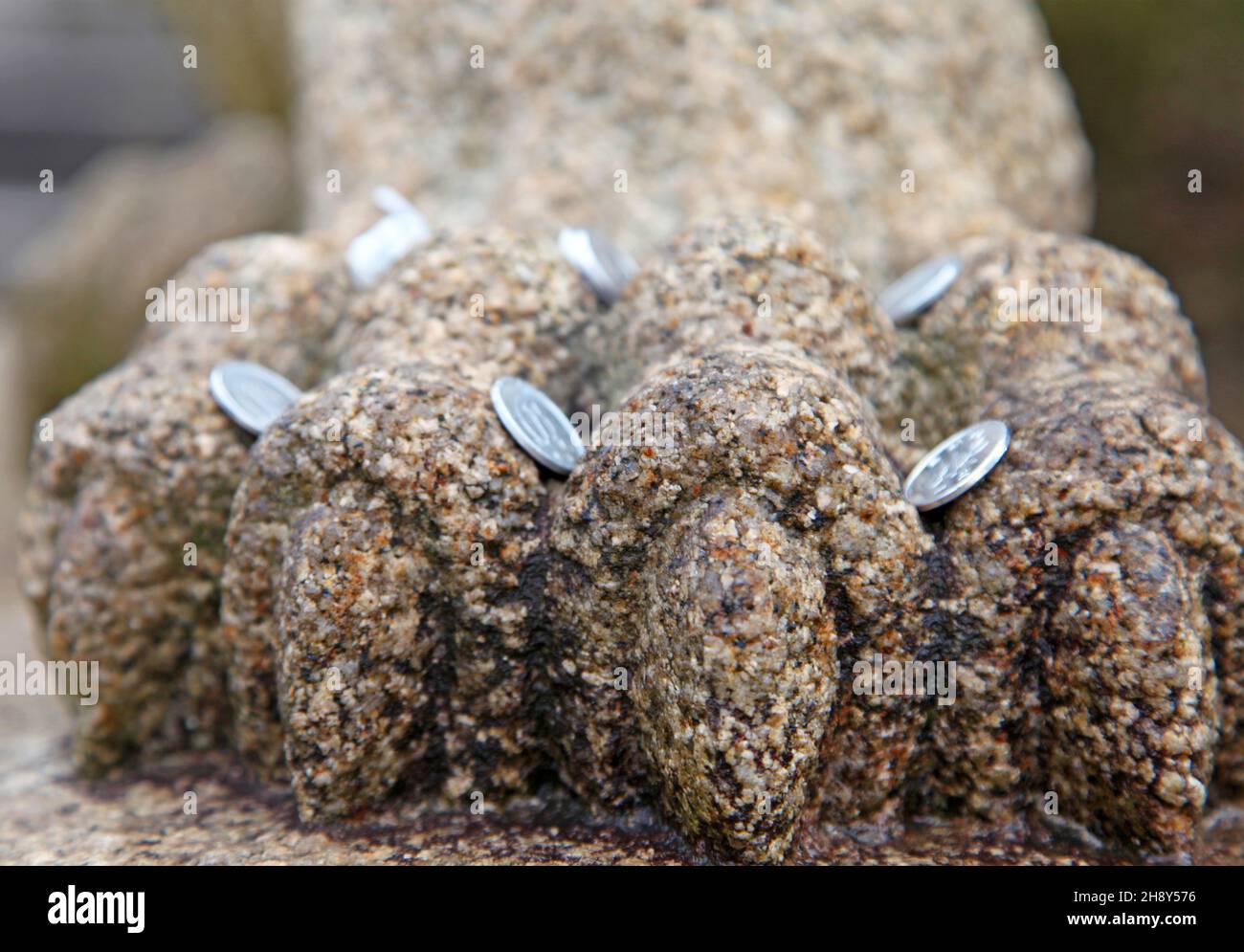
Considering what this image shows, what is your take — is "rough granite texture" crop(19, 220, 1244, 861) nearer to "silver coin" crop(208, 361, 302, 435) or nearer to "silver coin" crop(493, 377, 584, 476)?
"silver coin" crop(493, 377, 584, 476)

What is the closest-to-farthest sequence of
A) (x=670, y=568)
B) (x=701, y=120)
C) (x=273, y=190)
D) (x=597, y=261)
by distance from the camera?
(x=670, y=568) → (x=597, y=261) → (x=701, y=120) → (x=273, y=190)

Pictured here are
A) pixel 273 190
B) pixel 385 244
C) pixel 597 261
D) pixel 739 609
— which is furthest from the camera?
pixel 273 190

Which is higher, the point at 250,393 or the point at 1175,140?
the point at 1175,140

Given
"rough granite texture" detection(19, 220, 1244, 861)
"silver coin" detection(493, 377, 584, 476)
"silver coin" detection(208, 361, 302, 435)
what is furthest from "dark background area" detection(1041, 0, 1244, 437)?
"silver coin" detection(208, 361, 302, 435)

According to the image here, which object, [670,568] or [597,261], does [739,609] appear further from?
[597,261]

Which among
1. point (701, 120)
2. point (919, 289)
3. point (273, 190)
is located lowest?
point (919, 289)

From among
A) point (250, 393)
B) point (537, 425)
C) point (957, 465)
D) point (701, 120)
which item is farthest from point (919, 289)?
point (250, 393)
